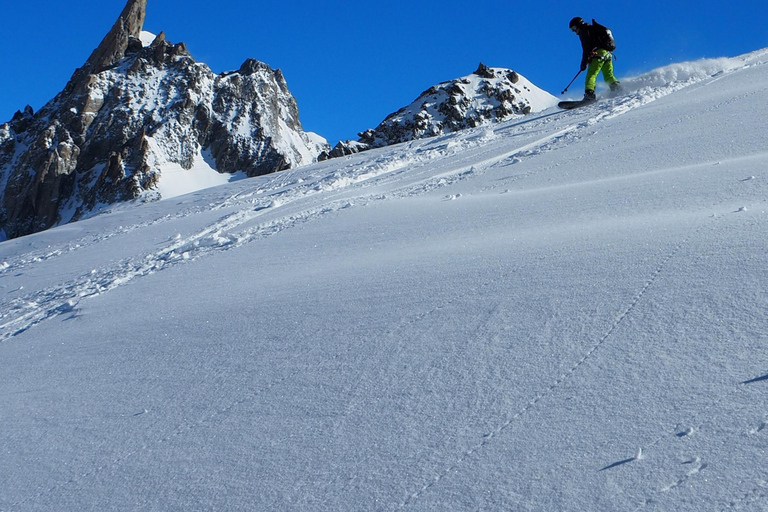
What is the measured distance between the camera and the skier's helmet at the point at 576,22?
13219mm

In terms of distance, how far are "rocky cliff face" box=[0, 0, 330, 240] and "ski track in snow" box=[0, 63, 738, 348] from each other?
2749 inches

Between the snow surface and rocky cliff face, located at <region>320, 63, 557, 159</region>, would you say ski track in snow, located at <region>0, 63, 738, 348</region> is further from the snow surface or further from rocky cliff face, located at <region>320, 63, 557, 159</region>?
rocky cliff face, located at <region>320, 63, 557, 159</region>

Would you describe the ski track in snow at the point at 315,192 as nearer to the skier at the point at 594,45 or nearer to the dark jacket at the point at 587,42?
the skier at the point at 594,45

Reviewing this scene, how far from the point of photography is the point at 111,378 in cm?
368

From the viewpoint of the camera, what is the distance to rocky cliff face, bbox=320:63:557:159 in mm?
52406

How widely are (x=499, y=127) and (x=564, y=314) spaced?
11.2 metres

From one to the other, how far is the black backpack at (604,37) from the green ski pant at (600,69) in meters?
0.11

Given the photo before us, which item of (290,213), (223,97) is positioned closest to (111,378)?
(290,213)

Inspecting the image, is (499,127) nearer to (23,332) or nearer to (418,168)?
(418,168)

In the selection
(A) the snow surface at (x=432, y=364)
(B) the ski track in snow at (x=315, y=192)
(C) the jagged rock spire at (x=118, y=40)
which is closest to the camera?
(A) the snow surface at (x=432, y=364)

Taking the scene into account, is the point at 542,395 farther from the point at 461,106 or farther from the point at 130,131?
the point at 130,131

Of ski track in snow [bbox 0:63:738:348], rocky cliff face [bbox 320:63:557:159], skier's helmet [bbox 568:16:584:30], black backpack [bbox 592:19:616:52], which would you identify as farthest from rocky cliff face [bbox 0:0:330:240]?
black backpack [bbox 592:19:616:52]

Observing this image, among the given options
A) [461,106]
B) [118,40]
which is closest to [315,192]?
[461,106]

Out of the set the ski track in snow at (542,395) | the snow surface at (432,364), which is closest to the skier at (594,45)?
the snow surface at (432,364)
